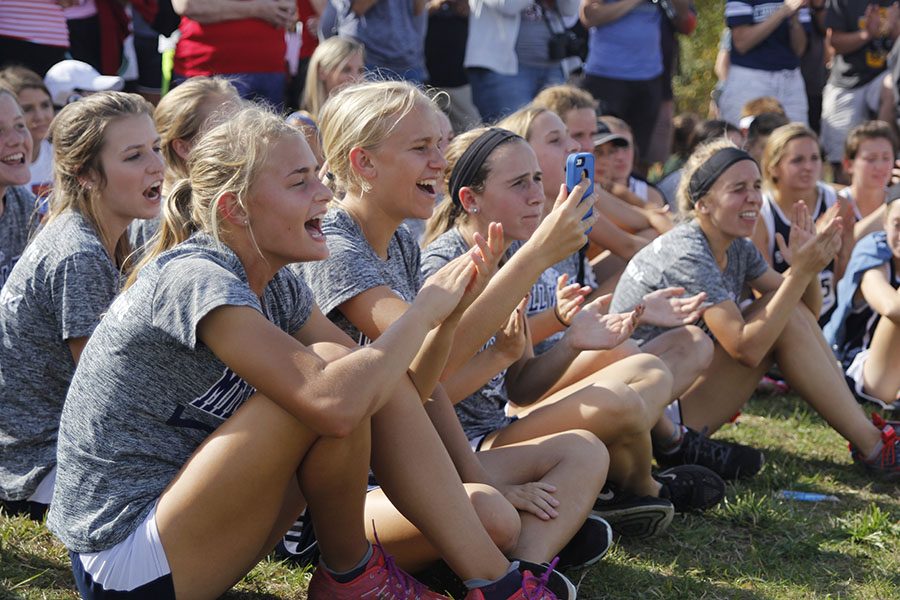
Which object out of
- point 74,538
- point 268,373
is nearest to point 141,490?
point 74,538

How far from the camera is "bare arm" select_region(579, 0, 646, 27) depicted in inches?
305

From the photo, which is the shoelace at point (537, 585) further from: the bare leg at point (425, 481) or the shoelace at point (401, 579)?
the shoelace at point (401, 579)

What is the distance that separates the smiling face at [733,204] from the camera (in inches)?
188

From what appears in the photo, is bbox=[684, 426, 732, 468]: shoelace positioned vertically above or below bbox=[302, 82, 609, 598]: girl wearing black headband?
below

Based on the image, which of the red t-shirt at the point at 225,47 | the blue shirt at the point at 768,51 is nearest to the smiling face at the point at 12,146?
the red t-shirt at the point at 225,47

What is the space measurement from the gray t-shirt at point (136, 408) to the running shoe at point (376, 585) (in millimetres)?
490

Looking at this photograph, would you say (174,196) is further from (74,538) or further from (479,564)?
(479,564)

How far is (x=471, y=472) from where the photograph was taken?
3.28 metres

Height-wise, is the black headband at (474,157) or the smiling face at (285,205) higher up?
the smiling face at (285,205)

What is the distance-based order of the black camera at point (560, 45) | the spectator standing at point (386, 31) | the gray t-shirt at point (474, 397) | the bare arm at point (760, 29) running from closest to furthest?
the gray t-shirt at point (474, 397) < the spectator standing at point (386, 31) < the black camera at point (560, 45) < the bare arm at point (760, 29)

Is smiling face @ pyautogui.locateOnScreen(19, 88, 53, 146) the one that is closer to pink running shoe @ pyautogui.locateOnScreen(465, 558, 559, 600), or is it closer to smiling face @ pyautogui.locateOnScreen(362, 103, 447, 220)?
smiling face @ pyautogui.locateOnScreen(362, 103, 447, 220)

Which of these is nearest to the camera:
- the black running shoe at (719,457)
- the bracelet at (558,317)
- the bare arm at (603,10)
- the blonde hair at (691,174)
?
the bracelet at (558,317)

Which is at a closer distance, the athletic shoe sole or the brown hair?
the athletic shoe sole

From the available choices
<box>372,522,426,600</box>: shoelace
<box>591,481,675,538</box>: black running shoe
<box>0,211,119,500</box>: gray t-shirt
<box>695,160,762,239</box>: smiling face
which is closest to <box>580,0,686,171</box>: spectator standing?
<box>695,160,762,239</box>: smiling face
